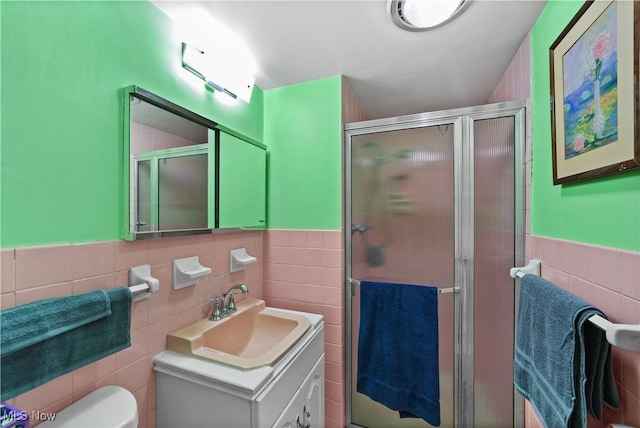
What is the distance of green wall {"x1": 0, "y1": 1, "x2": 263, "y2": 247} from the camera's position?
2.07 ft

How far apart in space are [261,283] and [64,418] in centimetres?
102

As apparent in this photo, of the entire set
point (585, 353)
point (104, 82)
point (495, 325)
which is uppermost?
point (104, 82)

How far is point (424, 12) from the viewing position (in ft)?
3.28

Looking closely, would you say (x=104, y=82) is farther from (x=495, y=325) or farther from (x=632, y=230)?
(x=495, y=325)

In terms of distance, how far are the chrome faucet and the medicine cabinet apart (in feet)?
1.11

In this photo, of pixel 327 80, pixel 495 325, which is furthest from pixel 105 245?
pixel 495 325

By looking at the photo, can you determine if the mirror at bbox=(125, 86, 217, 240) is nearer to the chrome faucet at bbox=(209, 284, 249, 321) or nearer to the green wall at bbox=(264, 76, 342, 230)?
the chrome faucet at bbox=(209, 284, 249, 321)

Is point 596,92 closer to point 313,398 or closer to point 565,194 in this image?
point 565,194

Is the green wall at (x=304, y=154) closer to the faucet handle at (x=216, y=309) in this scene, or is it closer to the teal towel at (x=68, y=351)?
the faucet handle at (x=216, y=309)

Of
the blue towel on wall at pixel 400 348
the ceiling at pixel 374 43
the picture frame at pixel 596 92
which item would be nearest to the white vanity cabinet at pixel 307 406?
the blue towel on wall at pixel 400 348

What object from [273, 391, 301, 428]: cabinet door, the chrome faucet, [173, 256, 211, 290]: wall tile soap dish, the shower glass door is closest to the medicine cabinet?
[173, 256, 211, 290]: wall tile soap dish

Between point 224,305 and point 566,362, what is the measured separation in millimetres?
1292

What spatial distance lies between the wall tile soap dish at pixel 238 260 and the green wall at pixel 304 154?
29 cm

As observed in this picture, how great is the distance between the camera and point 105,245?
81 cm
